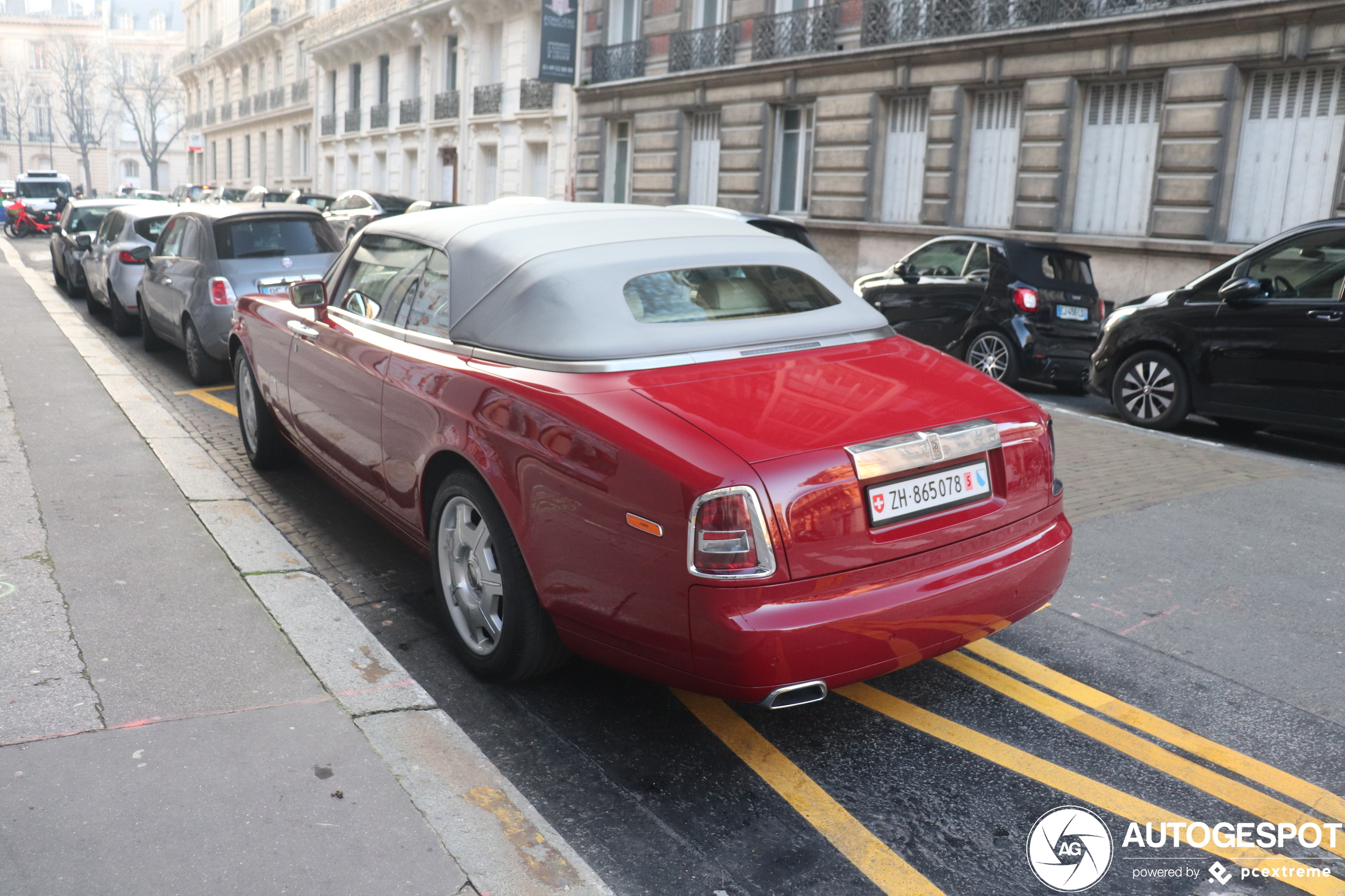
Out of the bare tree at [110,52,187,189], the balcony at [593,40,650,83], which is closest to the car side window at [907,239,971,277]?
the balcony at [593,40,650,83]

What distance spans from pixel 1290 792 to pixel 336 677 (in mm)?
2967

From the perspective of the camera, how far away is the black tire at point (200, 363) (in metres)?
9.54

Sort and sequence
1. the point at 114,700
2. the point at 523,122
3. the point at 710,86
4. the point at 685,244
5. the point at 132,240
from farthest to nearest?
1. the point at 523,122
2. the point at 710,86
3. the point at 132,240
4. the point at 685,244
5. the point at 114,700

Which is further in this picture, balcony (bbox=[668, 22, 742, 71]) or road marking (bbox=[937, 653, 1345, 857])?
balcony (bbox=[668, 22, 742, 71])

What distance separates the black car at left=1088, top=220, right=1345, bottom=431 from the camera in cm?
798

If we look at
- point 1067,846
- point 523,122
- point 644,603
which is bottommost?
point 1067,846

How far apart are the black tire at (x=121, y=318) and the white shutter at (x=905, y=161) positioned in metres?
13.4

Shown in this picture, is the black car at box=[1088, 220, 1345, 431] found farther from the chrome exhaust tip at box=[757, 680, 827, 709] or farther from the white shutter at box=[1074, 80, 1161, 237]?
the white shutter at box=[1074, 80, 1161, 237]

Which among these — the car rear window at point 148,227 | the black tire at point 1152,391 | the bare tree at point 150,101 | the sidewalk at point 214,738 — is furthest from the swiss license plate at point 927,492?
the bare tree at point 150,101

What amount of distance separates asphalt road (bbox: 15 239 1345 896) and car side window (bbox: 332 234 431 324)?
3.80ft

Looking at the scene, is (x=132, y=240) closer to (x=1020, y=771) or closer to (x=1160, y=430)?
(x=1160, y=430)

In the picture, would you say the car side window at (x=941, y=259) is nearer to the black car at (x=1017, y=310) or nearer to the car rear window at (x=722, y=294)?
the black car at (x=1017, y=310)

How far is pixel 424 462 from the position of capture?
161 inches

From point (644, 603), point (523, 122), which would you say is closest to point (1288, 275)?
point (644, 603)
